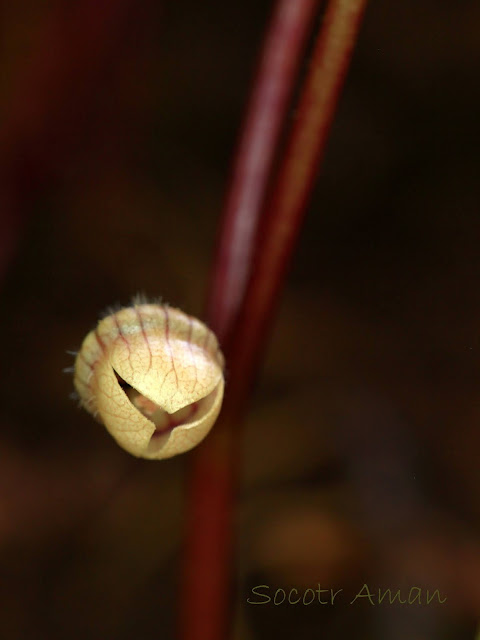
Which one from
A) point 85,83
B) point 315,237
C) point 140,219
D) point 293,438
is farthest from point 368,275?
point 85,83

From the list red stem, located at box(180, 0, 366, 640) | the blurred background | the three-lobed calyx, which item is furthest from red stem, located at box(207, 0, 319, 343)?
the blurred background

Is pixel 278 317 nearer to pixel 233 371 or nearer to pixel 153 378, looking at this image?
pixel 233 371

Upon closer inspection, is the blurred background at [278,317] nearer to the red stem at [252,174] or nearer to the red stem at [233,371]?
the red stem at [233,371]

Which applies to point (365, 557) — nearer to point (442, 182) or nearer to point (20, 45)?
point (442, 182)

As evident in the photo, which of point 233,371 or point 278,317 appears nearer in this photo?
point 233,371

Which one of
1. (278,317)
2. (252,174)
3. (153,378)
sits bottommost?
(278,317)

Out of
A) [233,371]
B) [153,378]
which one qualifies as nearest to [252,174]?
[233,371]
